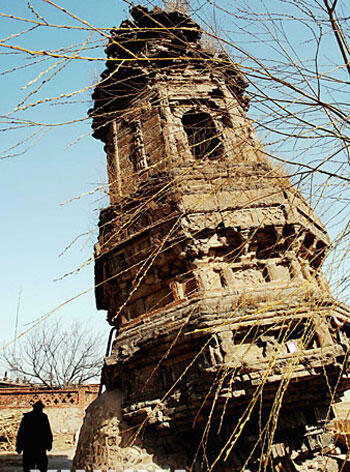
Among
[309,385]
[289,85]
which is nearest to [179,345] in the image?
[309,385]

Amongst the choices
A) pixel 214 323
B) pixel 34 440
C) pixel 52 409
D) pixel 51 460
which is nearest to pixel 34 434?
pixel 34 440

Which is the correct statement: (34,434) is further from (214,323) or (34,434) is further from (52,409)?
(52,409)

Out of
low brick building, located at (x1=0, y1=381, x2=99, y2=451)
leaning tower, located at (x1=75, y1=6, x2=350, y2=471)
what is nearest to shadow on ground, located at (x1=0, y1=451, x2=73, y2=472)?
low brick building, located at (x1=0, y1=381, x2=99, y2=451)

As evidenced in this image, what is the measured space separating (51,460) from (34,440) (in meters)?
3.80

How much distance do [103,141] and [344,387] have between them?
661 centimetres

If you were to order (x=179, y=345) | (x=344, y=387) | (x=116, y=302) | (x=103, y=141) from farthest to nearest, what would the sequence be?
1. (x=103, y=141)
2. (x=116, y=302)
3. (x=344, y=387)
4. (x=179, y=345)

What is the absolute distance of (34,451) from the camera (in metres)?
6.34

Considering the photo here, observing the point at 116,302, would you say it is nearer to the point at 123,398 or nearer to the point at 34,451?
the point at 123,398

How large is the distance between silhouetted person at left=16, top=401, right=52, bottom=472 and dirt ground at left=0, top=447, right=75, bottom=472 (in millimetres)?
2141

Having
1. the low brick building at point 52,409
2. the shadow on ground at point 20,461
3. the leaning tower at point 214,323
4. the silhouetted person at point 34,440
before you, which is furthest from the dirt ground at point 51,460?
the leaning tower at point 214,323

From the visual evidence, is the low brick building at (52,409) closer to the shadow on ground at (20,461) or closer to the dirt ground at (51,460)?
the dirt ground at (51,460)

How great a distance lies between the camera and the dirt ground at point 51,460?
8.65m

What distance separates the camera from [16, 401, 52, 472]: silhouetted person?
6.33 metres

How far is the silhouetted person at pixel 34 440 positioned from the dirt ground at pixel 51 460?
84.3 inches
